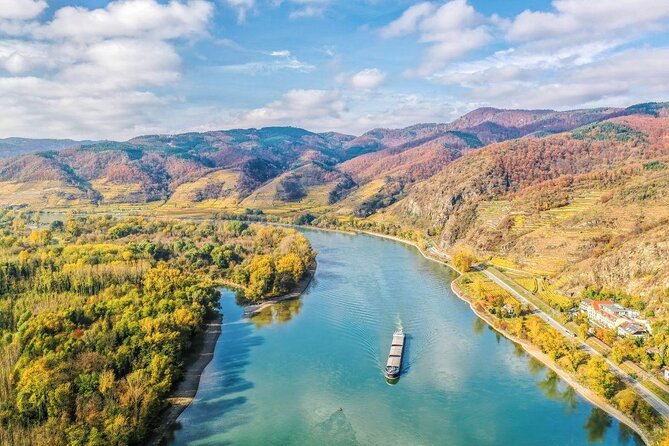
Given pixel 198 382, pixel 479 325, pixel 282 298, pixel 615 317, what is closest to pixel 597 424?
pixel 615 317

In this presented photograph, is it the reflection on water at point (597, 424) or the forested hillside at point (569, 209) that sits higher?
the forested hillside at point (569, 209)

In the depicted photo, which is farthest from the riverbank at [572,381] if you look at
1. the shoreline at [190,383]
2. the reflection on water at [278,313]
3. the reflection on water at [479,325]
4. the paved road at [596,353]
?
the shoreline at [190,383]

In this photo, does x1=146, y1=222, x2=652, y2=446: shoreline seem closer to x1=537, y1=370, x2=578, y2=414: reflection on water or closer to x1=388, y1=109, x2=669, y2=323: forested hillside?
x1=537, y1=370, x2=578, y2=414: reflection on water

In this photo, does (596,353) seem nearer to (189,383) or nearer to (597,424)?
(597,424)

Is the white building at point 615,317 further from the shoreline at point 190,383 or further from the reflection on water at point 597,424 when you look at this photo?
the shoreline at point 190,383

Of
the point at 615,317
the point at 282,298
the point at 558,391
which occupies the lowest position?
the point at 558,391

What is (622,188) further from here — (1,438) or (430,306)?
(1,438)
